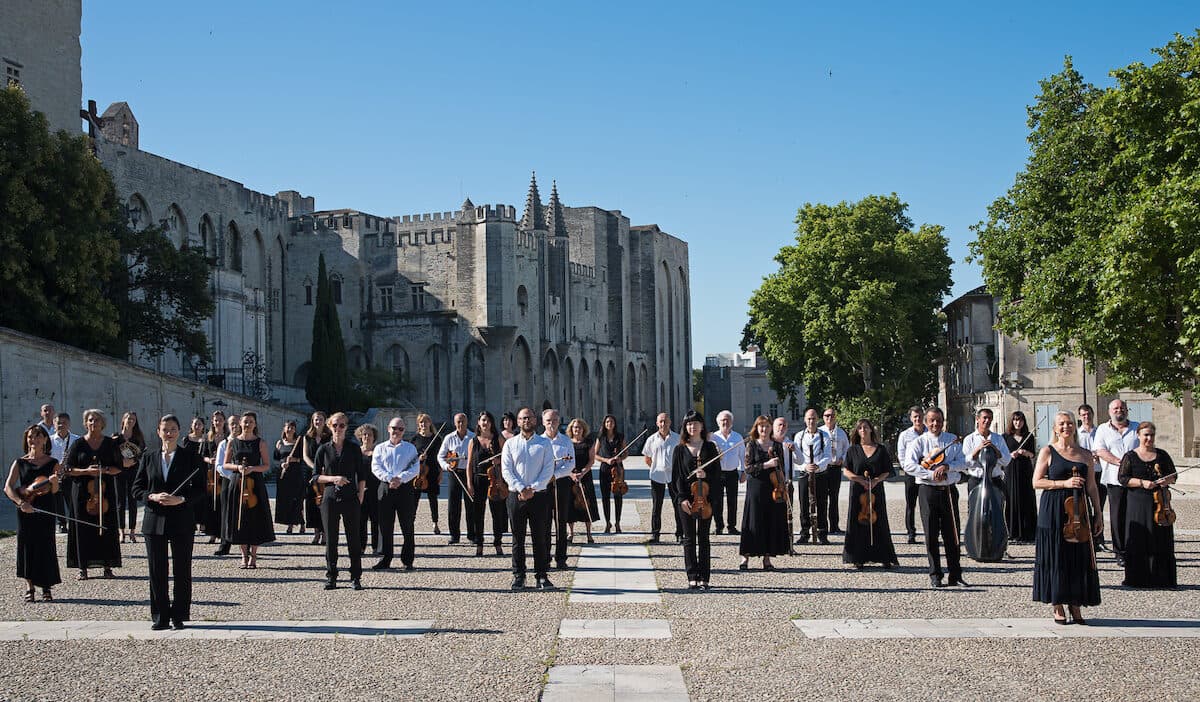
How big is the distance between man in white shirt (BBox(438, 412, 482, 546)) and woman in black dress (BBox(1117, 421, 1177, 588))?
8.64 metres

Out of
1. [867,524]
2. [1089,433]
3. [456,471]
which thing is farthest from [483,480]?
[1089,433]

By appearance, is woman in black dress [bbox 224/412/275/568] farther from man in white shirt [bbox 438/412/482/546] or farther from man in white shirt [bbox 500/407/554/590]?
man in white shirt [bbox 500/407/554/590]

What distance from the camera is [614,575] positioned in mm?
14812

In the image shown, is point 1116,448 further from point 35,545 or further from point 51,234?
point 51,234

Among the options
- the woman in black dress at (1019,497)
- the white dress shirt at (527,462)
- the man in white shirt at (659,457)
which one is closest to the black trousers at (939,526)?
the white dress shirt at (527,462)

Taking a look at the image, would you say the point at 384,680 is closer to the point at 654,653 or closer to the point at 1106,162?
the point at 654,653

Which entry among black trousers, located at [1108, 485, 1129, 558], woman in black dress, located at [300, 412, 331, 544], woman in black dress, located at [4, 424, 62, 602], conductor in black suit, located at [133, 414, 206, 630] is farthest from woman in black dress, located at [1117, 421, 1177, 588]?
woman in black dress, located at [4, 424, 62, 602]

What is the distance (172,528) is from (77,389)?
22331mm

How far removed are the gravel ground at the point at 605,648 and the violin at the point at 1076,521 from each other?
92cm

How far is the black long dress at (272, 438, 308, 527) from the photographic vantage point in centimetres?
1925

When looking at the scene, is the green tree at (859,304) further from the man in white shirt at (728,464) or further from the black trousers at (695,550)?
the black trousers at (695,550)

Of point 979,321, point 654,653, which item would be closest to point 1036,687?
point 654,653

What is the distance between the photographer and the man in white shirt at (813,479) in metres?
18.1

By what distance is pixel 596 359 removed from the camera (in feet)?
297
